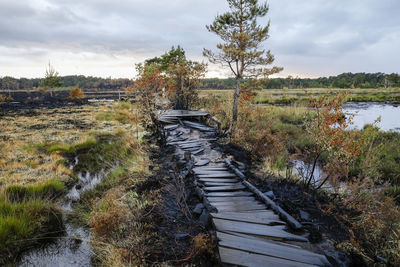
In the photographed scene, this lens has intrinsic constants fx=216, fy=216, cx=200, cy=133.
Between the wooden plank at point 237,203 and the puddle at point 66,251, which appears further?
the wooden plank at point 237,203

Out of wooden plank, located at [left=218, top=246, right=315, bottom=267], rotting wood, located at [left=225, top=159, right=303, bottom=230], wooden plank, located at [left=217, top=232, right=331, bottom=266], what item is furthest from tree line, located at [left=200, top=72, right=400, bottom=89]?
wooden plank, located at [left=218, top=246, right=315, bottom=267]

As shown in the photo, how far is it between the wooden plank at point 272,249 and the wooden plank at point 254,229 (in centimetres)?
19

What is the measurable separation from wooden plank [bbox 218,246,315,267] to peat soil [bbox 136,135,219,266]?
14.6 inches

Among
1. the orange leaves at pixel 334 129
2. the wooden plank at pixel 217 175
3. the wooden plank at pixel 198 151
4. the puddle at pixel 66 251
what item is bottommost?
the puddle at pixel 66 251

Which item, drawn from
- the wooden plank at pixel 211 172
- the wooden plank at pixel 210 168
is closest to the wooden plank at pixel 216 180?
the wooden plank at pixel 211 172

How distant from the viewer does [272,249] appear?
3334mm

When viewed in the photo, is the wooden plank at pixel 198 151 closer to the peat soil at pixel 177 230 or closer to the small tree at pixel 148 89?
the peat soil at pixel 177 230

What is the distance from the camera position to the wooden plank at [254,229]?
12.1 ft

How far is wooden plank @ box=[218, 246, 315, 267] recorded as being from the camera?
3.03 meters

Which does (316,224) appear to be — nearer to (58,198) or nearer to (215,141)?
(215,141)

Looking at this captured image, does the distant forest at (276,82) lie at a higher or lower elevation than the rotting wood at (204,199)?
higher

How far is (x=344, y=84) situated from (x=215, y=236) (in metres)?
74.5

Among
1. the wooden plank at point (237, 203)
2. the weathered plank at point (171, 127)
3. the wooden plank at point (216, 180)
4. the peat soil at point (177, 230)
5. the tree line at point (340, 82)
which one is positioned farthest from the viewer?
the tree line at point (340, 82)

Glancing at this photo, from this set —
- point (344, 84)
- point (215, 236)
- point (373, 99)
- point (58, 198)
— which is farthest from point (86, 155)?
point (344, 84)
